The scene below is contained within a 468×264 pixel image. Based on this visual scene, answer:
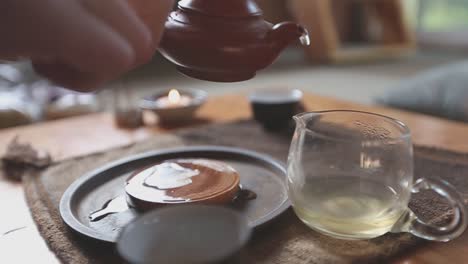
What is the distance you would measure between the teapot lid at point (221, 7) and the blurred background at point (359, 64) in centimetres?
94

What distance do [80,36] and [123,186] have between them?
0.31 metres

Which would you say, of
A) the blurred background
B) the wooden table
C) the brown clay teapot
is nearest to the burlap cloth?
the wooden table

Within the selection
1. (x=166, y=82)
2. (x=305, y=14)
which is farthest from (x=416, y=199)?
(x=305, y=14)

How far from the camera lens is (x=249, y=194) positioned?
2.00ft

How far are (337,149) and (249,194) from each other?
0.15 m

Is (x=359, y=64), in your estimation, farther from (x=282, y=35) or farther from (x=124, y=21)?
(x=124, y=21)

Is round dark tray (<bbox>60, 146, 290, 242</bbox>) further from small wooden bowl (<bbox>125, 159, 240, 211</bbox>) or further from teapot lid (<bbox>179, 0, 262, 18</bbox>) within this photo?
teapot lid (<bbox>179, 0, 262, 18</bbox>)

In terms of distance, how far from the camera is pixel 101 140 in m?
0.96

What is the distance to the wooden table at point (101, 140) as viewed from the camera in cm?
52

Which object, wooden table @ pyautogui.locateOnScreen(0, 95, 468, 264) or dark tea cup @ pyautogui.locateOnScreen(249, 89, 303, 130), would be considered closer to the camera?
wooden table @ pyautogui.locateOnScreen(0, 95, 468, 264)

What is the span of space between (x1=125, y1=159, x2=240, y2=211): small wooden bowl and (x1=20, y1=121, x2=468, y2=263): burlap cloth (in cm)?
6

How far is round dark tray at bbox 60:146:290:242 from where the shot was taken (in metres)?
Answer: 0.54

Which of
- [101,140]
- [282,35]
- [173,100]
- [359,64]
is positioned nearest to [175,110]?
[173,100]

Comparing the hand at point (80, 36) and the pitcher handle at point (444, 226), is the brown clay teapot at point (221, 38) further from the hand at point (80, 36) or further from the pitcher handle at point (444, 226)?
the pitcher handle at point (444, 226)
